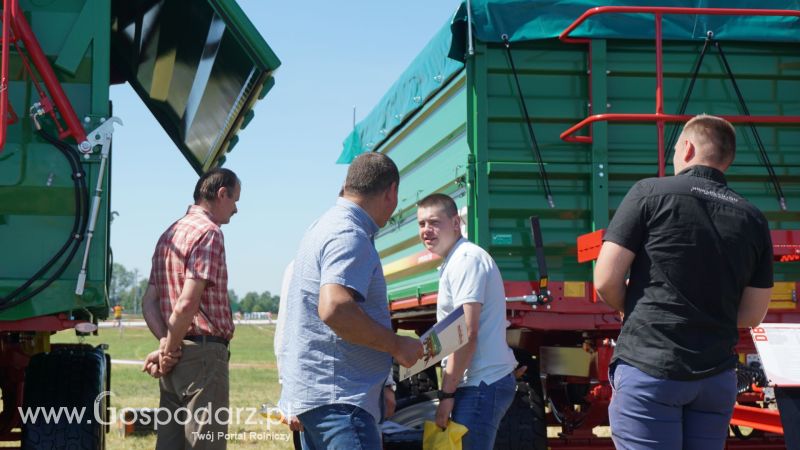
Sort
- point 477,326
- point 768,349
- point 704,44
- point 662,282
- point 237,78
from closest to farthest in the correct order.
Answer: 1. point 662,282
2. point 477,326
3. point 768,349
4. point 237,78
5. point 704,44

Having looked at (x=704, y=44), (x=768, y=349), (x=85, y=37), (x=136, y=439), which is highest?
(x=704, y=44)

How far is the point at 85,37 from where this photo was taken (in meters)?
4.85

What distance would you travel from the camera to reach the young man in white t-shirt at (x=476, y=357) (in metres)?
4.35

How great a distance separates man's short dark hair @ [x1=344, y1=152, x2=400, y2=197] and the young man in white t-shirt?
3.44 ft

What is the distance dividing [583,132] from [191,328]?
289 centimetres

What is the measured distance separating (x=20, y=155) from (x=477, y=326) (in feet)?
7.58

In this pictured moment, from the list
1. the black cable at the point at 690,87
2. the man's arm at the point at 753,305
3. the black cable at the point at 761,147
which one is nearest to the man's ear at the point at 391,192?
the man's arm at the point at 753,305

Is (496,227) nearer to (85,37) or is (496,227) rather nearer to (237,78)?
(237,78)

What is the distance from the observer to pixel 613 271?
357 cm

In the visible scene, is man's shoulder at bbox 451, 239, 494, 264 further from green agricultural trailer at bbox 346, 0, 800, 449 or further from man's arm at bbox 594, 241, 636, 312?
green agricultural trailer at bbox 346, 0, 800, 449

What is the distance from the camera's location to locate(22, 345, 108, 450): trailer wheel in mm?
4801

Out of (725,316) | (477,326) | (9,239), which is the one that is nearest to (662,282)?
(725,316)

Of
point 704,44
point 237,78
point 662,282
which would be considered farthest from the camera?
point 704,44

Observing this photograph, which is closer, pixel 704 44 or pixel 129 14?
pixel 129 14
